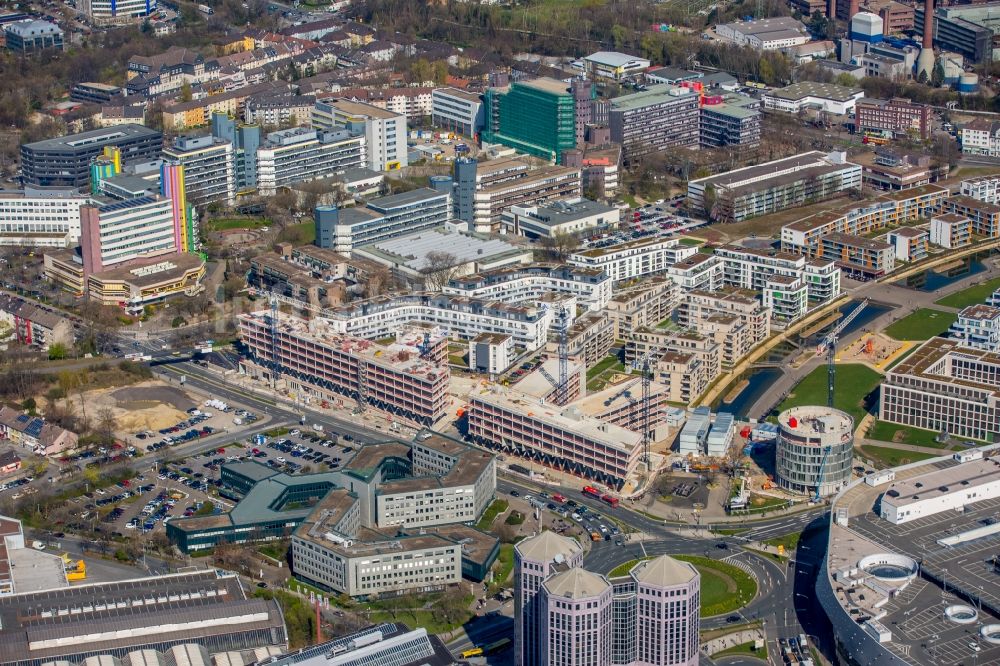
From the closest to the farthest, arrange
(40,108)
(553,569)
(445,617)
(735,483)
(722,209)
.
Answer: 1. (553,569)
2. (445,617)
3. (735,483)
4. (722,209)
5. (40,108)

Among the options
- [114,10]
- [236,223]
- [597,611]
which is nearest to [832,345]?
[597,611]

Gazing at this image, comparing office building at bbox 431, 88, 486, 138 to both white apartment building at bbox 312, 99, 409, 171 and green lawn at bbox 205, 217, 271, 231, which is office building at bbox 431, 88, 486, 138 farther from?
green lawn at bbox 205, 217, 271, 231

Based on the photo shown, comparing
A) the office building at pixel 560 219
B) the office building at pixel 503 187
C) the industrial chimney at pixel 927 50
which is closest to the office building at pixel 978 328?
the office building at pixel 560 219

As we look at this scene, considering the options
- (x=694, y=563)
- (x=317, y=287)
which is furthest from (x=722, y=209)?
(x=694, y=563)

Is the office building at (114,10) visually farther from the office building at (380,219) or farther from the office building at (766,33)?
Answer: the office building at (380,219)

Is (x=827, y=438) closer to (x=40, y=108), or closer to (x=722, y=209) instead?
(x=722, y=209)

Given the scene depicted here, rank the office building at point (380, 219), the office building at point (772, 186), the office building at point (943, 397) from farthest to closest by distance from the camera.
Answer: the office building at point (772, 186), the office building at point (380, 219), the office building at point (943, 397)
